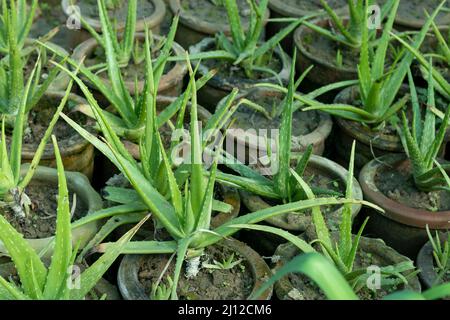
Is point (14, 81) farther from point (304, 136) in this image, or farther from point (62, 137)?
point (304, 136)

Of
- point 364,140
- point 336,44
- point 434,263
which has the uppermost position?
point 336,44

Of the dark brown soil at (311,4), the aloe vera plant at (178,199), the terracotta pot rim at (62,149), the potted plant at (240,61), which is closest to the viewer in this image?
the aloe vera plant at (178,199)

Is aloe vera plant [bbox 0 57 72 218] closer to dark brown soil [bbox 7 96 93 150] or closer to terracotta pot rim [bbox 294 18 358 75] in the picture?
dark brown soil [bbox 7 96 93 150]

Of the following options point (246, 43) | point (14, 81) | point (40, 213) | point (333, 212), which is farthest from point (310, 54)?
point (40, 213)

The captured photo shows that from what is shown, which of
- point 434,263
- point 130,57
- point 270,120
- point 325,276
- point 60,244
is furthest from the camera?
point 130,57

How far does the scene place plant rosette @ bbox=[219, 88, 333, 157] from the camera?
219 cm

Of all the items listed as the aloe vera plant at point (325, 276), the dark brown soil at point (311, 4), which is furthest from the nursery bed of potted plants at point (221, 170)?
the dark brown soil at point (311, 4)

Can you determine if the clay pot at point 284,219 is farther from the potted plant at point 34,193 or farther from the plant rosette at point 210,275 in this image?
the potted plant at point 34,193

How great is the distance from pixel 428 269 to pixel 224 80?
101 cm

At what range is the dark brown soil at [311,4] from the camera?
120 inches

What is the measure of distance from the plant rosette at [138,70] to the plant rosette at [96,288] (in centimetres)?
84

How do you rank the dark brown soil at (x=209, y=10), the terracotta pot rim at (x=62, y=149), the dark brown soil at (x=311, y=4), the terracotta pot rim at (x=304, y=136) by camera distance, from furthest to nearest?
1. the dark brown soil at (x=311, y=4)
2. the dark brown soil at (x=209, y=10)
3. the terracotta pot rim at (x=304, y=136)
4. the terracotta pot rim at (x=62, y=149)

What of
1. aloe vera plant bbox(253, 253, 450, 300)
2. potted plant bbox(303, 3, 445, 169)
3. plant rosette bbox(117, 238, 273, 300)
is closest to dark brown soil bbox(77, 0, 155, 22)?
potted plant bbox(303, 3, 445, 169)

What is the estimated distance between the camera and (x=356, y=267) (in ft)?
5.98
